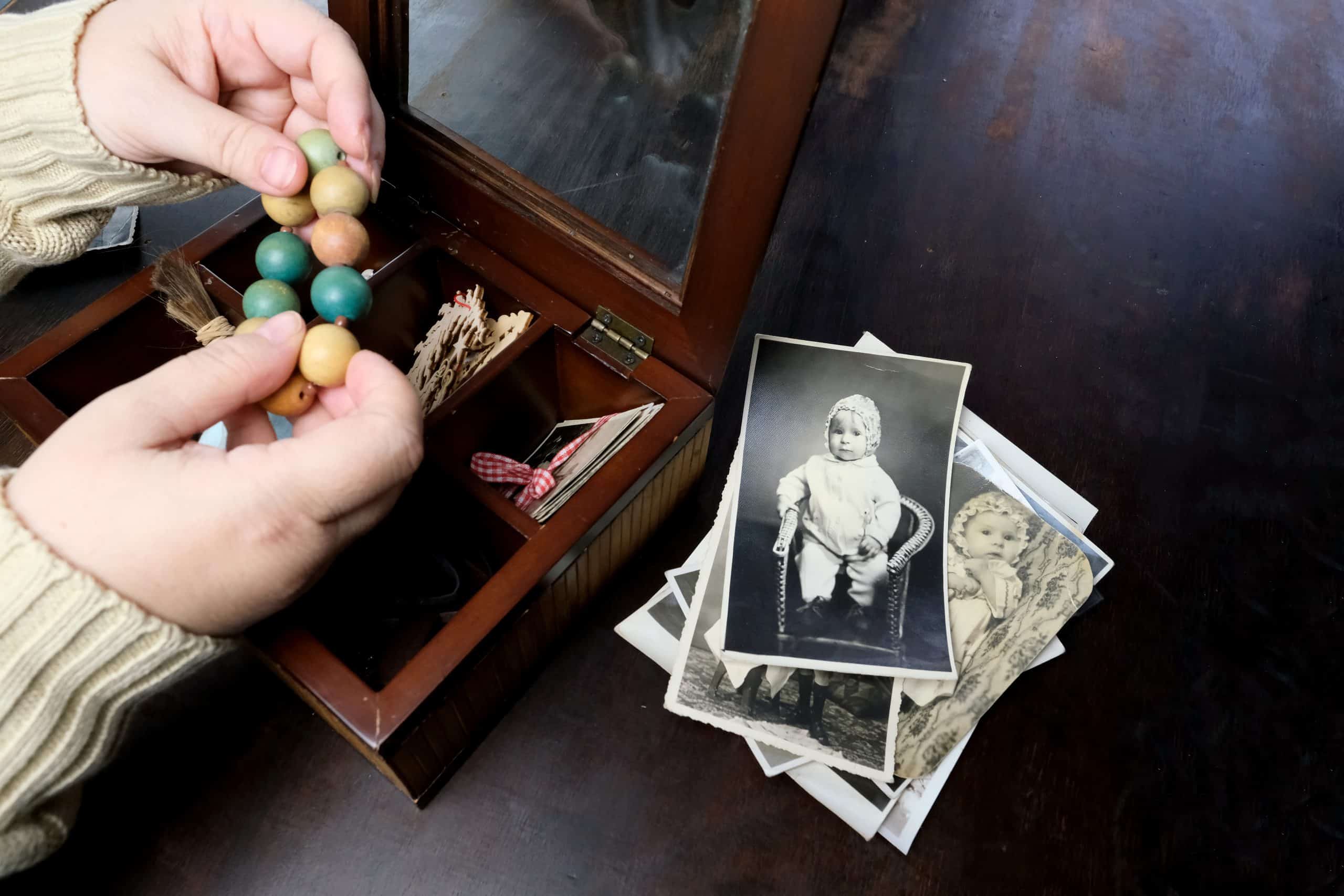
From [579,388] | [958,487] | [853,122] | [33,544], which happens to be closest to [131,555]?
[33,544]

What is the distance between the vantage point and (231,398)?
1.74 feet

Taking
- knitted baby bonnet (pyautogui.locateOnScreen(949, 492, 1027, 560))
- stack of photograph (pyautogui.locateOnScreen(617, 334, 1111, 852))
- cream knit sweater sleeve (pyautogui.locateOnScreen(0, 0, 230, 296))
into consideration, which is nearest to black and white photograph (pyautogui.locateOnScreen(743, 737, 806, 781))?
stack of photograph (pyautogui.locateOnScreen(617, 334, 1111, 852))

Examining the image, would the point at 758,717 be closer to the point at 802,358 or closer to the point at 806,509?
the point at 806,509

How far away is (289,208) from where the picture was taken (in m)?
0.63

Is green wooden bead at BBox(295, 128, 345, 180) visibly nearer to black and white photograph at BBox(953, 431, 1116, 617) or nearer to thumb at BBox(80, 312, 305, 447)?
thumb at BBox(80, 312, 305, 447)

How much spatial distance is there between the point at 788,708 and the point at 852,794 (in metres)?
0.08

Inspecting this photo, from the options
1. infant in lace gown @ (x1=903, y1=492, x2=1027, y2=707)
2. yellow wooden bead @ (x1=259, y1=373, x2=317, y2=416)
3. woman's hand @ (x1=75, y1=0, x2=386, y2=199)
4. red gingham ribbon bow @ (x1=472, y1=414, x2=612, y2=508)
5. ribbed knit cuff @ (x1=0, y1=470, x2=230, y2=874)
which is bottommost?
infant in lace gown @ (x1=903, y1=492, x2=1027, y2=707)

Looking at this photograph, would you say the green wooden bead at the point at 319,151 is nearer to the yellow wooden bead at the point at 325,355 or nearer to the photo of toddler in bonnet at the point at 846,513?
the yellow wooden bead at the point at 325,355

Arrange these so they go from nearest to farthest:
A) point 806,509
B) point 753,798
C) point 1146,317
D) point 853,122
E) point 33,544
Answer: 1. point 33,544
2. point 753,798
3. point 806,509
4. point 1146,317
5. point 853,122

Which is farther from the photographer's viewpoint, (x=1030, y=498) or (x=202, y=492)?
(x=1030, y=498)

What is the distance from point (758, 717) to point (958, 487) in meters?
0.29

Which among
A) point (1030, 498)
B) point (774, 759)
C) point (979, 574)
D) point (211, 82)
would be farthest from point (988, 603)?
point (211, 82)

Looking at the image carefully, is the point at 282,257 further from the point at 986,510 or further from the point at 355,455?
the point at 986,510

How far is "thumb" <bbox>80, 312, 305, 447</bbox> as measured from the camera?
49cm
